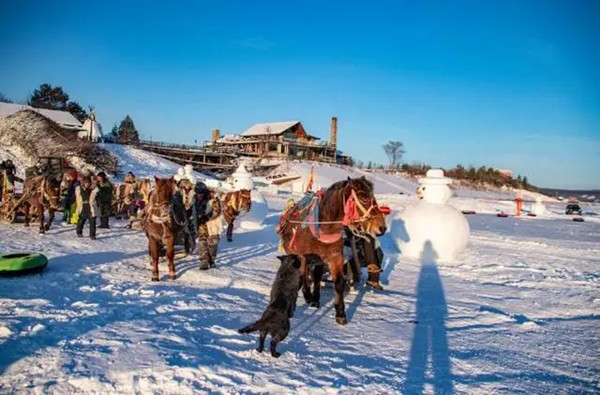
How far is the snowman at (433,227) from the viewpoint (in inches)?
424

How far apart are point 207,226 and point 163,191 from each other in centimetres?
159

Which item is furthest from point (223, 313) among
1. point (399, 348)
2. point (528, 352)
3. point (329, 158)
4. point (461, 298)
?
point (329, 158)

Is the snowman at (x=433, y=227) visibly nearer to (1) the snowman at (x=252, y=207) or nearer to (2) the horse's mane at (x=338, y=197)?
(2) the horse's mane at (x=338, y=197)

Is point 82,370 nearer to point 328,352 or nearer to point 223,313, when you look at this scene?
point 223,313

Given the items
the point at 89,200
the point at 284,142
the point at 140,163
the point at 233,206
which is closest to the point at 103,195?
the point at 89,200

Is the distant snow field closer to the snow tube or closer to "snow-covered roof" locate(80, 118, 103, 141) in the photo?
the snow tube

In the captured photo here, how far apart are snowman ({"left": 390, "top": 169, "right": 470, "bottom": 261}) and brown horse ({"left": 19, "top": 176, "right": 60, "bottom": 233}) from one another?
10.4 m

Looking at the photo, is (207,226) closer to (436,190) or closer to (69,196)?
(69,196)

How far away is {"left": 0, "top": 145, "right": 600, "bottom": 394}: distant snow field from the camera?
3730mm

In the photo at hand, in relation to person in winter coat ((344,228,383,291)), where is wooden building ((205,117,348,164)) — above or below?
above

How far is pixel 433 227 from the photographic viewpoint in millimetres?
10773

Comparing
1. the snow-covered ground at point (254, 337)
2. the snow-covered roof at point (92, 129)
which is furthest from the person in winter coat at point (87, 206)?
the snow-covered roof at point (92, 129)

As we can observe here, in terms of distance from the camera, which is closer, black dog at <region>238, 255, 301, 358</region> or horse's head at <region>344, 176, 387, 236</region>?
black dog at <region>238, 255, 301, 358</region>

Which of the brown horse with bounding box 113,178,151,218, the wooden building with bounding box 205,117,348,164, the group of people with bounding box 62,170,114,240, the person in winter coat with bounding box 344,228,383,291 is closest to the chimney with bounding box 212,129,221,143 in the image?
the wooden building with bounding box 205,117,348,164
